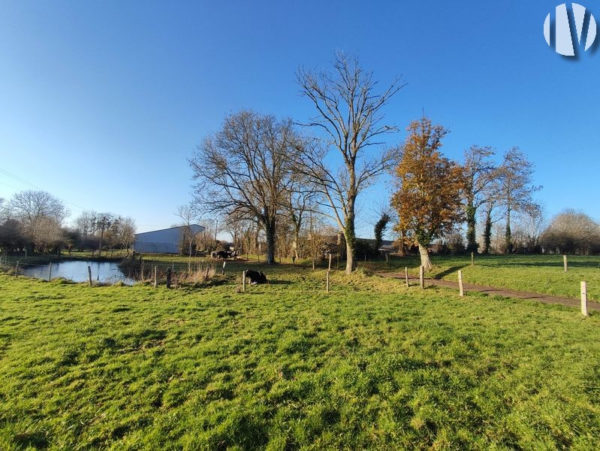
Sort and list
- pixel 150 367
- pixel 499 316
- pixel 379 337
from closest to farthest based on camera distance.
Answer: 1. pixel 150 367
2. pixel 379 337
3. pixel 499 316

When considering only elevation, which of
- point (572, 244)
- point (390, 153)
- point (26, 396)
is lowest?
point (26, 396)

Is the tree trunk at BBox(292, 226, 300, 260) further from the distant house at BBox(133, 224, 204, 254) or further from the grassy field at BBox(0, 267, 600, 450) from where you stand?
the distant house at BBox(133, 224, 204, 254)

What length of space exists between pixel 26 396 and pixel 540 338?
9846 mm

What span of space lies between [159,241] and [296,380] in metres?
59.8

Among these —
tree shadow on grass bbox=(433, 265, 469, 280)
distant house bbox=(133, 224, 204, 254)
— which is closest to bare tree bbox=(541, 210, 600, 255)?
tree shadow on grass bbox=(433, 265, 469, 280)

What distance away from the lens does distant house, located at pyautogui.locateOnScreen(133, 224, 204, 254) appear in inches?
2174

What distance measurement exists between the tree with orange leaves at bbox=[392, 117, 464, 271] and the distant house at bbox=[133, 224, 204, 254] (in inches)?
1783

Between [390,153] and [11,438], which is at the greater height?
[390,153]

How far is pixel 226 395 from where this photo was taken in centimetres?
400

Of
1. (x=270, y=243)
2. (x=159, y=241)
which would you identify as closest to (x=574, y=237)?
(x=270, y=243)

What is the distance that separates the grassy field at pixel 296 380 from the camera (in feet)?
10.5

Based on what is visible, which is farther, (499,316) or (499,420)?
(499,316)

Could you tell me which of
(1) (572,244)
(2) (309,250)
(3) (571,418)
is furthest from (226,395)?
(1) (572,244)

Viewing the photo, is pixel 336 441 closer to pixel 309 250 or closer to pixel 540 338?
pixel 540 338
